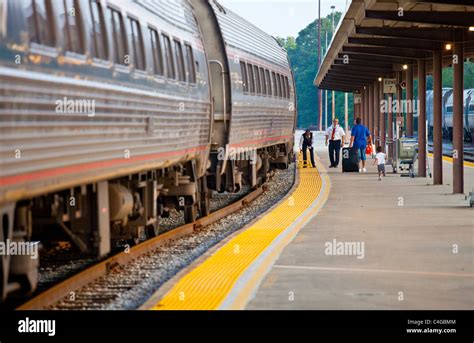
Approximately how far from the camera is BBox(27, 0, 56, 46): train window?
7934 mm

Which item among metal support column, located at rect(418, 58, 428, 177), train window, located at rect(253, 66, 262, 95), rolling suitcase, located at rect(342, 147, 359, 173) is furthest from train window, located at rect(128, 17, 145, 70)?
rolling suitcase, located at rect(342, 147, 359, 173)

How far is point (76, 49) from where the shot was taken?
9102mm

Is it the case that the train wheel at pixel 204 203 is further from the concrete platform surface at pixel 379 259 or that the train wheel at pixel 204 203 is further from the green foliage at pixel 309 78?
the green foliage at pixel 309 78

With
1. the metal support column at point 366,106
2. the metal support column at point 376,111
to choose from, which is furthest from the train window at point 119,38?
the metal support column at point 366,106

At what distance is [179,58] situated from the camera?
14.5 m

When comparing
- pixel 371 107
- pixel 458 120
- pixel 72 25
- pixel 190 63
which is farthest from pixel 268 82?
pixel 371 107

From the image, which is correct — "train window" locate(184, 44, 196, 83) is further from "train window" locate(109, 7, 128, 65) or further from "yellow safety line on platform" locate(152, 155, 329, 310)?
"train window" locate(109, 7, 128, 65)

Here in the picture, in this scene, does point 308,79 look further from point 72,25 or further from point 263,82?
point 72,25

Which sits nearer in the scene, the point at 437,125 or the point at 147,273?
the point at 147,273

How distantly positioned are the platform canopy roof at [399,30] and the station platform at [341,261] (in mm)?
3401

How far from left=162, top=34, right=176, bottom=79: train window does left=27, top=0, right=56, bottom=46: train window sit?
5045mm

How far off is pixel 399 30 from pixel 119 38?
1445 cm

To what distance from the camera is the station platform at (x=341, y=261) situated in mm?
9883
